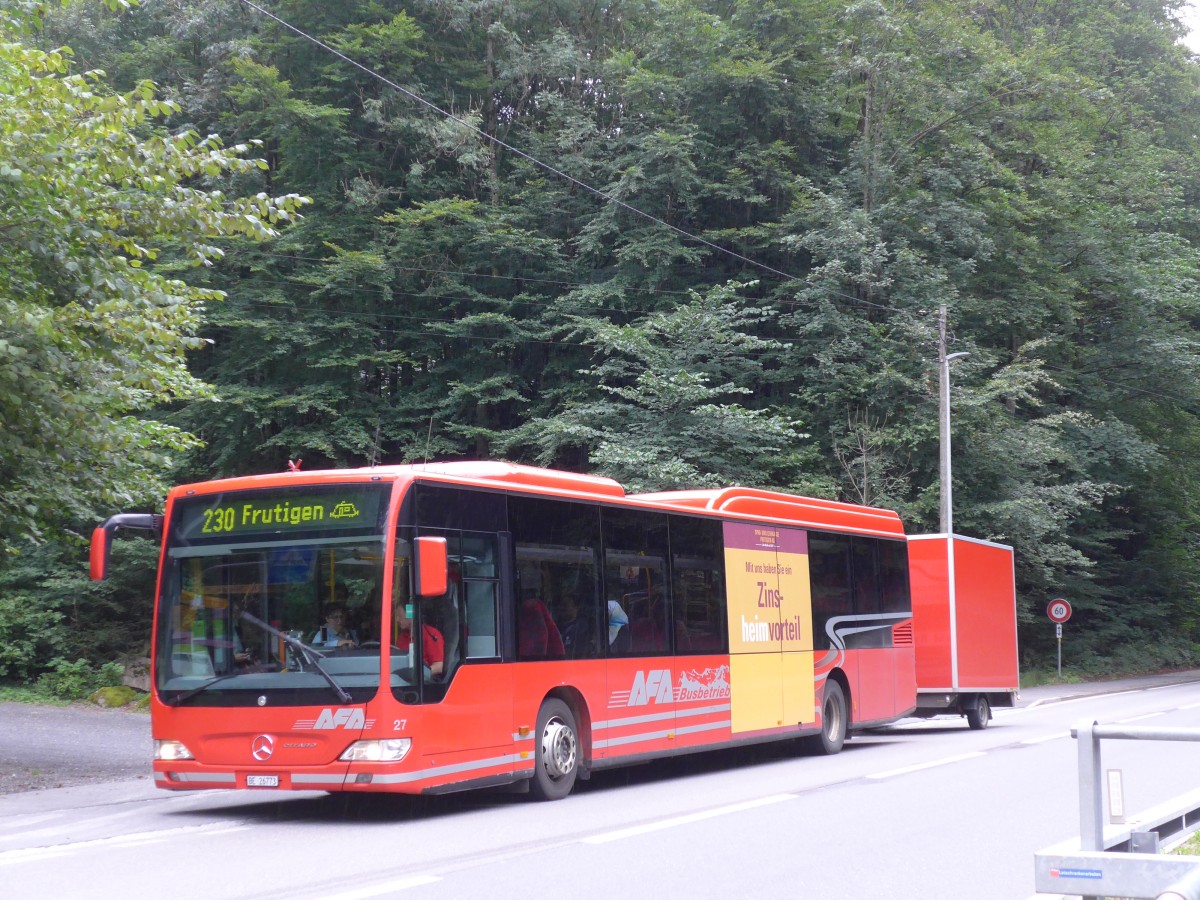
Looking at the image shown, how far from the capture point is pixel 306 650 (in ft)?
33.4

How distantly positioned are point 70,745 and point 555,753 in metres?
10.1

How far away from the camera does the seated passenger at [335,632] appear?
397 inches

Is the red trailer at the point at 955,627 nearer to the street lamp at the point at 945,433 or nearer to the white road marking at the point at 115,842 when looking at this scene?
the street lamp at the point at 945,433

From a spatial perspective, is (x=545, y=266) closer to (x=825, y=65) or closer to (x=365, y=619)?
(x=825, y=65)

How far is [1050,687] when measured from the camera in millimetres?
35188

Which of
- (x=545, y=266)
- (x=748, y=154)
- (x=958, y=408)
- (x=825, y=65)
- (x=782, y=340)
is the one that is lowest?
(x=958, y=408)

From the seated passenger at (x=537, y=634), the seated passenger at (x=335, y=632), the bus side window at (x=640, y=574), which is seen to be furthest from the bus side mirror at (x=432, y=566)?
the bus side window at (x=640, y=574)

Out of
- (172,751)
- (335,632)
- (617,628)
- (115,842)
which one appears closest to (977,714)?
(617,628)

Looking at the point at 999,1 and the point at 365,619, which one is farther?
the point at 999,1

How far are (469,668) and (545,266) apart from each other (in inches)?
1004

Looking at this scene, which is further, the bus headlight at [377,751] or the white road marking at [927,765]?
the white road marking at [927,765]

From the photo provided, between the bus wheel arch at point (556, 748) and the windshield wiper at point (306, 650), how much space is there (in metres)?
2.19

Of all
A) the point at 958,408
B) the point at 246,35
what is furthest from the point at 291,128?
the point at 958,408

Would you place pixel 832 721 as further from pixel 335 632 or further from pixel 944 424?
pixel 944 424
